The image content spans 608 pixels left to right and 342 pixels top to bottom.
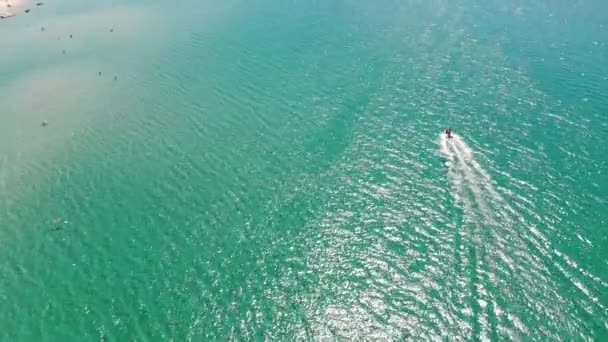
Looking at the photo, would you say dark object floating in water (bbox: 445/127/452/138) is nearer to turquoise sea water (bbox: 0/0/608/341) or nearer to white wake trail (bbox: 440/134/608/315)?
white wake trail (bbox: 440/134/608/315)

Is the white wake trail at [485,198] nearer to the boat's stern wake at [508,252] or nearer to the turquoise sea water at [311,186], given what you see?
the boat's stern wake at [508,252]

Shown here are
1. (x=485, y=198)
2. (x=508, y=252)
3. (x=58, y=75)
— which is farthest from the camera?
(x=58, y=75)

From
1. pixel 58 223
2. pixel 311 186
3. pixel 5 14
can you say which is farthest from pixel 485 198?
pixel 5 14

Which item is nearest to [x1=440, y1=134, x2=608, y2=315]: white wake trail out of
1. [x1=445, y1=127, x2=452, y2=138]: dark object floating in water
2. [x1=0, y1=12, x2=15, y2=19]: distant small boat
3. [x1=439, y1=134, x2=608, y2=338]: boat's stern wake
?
[x1=439, y1=134, x2=608, y2=338]: boat's stern wake

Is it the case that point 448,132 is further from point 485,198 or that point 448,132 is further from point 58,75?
point 58,75

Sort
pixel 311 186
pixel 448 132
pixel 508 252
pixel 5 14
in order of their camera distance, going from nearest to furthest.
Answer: pixel 508 252 < pixel 311 186 < pixel 448 132 < pixel 5 14

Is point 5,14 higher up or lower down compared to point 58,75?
higher up

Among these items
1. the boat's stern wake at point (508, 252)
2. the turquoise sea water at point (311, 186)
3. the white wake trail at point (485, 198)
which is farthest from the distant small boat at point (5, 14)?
the boat's stern wake at point (508, 252)

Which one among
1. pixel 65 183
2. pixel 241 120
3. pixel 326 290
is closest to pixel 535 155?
pixel 326 290
